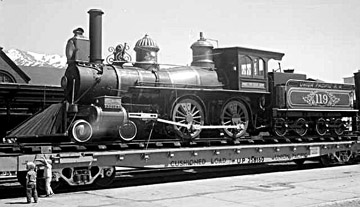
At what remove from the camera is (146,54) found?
14.9 meters

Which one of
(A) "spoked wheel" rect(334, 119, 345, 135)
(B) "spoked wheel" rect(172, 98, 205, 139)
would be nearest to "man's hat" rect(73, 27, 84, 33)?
(B) "spoked wheel" rect(172, 98, 205, 139)

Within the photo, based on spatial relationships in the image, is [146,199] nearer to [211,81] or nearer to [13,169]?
[13,169]

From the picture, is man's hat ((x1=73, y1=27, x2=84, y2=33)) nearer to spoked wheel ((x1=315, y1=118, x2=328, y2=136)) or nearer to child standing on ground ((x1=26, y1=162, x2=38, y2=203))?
child standing on ground ((x1=26, y1=162, x2=38, y2=203))

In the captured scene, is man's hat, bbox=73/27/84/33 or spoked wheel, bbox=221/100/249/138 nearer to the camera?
man's hat, bbox=73/27/84/33

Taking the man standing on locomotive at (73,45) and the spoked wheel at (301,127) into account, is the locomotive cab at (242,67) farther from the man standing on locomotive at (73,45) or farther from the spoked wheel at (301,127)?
the man standing on locomotive at (73,45)

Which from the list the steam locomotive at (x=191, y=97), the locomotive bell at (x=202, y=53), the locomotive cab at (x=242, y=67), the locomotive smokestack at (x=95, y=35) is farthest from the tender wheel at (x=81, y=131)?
the locomotive cab at (x=242, y=67)

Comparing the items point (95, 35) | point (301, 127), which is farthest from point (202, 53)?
point (301, 127)

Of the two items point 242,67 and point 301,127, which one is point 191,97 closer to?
point 242,67

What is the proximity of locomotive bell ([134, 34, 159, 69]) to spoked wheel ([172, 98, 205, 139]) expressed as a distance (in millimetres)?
1573

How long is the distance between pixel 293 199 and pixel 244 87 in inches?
241

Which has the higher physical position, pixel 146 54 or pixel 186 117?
pixel 146 54

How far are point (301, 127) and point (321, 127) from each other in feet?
4.21

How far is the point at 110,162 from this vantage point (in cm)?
1212

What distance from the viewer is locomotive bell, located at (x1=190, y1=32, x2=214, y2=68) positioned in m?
16.0
